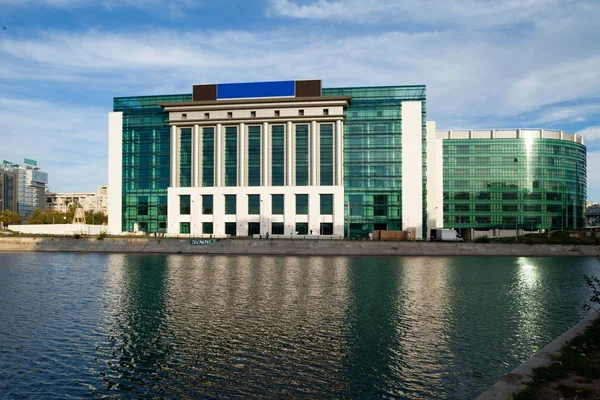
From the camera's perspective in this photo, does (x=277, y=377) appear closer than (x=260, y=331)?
Yes

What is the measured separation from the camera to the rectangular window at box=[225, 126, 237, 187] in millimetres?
121312

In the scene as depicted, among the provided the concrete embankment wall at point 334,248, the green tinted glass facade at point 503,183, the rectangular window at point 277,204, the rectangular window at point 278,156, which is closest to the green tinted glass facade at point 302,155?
the rectangular window at point 278,156

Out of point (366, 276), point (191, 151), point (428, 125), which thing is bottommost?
point (366, 276)

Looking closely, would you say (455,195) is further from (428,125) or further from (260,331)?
(260,331)

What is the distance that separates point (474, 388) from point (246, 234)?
102180mm

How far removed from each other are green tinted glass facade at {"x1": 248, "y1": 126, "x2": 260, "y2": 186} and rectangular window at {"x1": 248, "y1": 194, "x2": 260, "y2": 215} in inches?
131

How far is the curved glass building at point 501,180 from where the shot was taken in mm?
148625

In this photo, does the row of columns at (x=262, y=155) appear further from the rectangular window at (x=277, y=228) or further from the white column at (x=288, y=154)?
the rectangular window at (x=277, y=228)

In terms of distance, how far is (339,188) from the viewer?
115750 millimetres

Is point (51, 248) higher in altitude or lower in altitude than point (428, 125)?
lower

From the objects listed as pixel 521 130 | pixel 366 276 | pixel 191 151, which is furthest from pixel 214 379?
pixel 521 130

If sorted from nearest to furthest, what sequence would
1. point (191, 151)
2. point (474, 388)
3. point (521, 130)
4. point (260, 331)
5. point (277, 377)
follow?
point (474, 388) → point (277, 377) → point (260, 331) → point (191, 151) → point (521, 130)

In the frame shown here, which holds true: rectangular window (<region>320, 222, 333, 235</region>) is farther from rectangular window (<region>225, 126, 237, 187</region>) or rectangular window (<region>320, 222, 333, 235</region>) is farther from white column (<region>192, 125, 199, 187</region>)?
white column (<region>192, 125, 199, 187</region>)

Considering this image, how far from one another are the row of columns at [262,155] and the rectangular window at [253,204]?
379cm
